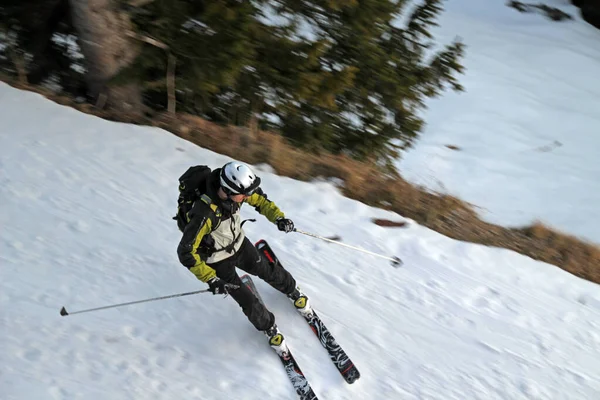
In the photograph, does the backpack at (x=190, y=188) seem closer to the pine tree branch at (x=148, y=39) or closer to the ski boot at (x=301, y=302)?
the ski boot at (x=301, y=302)

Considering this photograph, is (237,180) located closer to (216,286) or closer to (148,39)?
(216,286)

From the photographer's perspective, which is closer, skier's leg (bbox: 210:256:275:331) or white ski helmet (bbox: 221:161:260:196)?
white ski helmet (bbox: 221:161:260:196)

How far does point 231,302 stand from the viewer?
6219mm

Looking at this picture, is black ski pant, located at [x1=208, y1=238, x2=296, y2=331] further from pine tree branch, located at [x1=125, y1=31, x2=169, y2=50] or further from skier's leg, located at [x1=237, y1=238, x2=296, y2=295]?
pine tree branch, located at [x1=125, y1=31, x2=169, y2=50]

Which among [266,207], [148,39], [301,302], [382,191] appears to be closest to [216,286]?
[266,207]

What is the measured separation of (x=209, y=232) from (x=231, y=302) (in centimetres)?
134

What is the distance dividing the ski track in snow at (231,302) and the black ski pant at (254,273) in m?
0.36

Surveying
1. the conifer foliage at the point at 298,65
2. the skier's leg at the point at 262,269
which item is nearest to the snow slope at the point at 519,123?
the conifer foliage at the point at 298,65

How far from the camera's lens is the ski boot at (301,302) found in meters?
6.05

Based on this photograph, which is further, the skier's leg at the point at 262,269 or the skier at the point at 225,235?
the skier's leg at the point at 262,269

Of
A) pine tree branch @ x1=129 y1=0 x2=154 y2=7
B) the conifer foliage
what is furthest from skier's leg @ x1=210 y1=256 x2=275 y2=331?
pine tree branch @ x1=129 y1=0 x2=154 y2=7

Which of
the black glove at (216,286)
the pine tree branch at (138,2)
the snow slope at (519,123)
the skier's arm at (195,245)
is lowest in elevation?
the snow slope at (519,123)

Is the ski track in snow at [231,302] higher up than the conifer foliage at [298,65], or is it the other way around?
the conifer foliage at [298,65]

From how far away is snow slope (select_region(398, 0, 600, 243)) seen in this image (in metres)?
13.5
